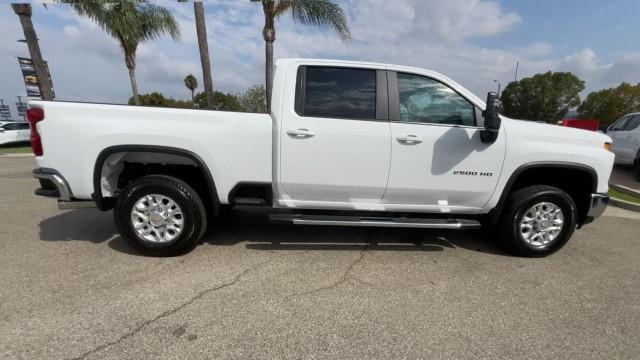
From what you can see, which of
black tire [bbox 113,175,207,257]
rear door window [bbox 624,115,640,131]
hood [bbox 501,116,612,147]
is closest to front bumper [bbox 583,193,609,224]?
hood [bbox 501,116,612,147]

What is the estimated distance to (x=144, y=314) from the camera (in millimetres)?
2367

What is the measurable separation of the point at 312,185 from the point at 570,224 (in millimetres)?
2805

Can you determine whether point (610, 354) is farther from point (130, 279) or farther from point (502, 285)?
point (130, 279)

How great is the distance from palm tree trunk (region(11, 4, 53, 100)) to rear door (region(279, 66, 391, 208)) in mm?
13137

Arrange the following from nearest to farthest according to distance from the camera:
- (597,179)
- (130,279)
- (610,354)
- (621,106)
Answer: (610,354), (130,279), (597,179), (621,106)

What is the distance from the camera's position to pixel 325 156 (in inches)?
121

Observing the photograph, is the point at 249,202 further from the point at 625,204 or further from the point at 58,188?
the point at 625,204

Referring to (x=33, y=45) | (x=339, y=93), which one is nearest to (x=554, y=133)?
(x=339, y=93)

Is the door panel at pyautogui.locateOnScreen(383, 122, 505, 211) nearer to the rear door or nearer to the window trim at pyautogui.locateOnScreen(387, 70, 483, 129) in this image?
the window trim at pyautogui.locateOnScreen(387, 70, 483, 129)

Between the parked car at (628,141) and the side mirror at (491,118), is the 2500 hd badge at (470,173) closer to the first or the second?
the side mirror at (491,118)

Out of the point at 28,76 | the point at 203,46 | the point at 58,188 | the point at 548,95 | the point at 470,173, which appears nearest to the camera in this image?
the point at 58,188

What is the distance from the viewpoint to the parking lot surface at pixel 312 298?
211cm

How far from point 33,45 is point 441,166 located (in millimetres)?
14463

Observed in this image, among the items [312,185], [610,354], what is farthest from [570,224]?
[312,185]
